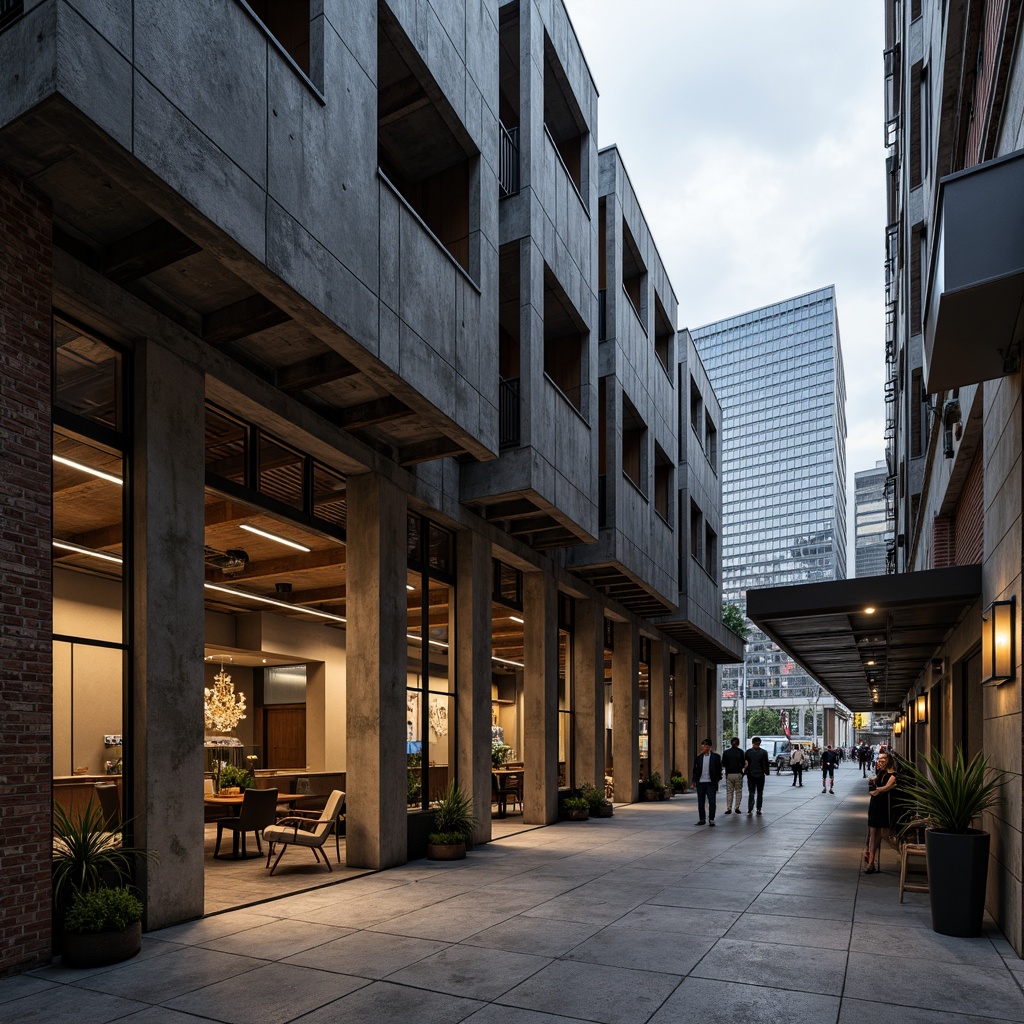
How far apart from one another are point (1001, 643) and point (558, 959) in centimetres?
496

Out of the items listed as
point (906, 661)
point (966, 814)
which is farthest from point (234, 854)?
point (906, 661)

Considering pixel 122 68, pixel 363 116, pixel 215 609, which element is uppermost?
pixel 363 116

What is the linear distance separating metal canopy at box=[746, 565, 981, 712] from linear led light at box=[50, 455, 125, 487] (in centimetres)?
771

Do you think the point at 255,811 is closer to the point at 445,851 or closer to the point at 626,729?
the point at 445,851

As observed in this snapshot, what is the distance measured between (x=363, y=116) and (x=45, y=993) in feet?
28.7

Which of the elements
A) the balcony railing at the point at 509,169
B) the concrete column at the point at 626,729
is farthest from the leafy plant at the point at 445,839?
the concrete column at the point at 626,729

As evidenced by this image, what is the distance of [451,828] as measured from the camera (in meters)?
14.0

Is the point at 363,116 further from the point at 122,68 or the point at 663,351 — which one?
the point at 663,351

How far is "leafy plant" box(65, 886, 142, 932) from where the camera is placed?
736 centimetres

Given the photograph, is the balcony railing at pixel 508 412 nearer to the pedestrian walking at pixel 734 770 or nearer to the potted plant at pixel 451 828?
the potted plant at pixel 451 828

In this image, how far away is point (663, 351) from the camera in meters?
29.3

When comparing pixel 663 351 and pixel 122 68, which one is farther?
pixel 663 351

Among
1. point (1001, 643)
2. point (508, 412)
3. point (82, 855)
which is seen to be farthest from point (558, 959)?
point (508, 412)

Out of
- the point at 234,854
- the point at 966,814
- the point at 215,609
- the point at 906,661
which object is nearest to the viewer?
the point at 966,814
